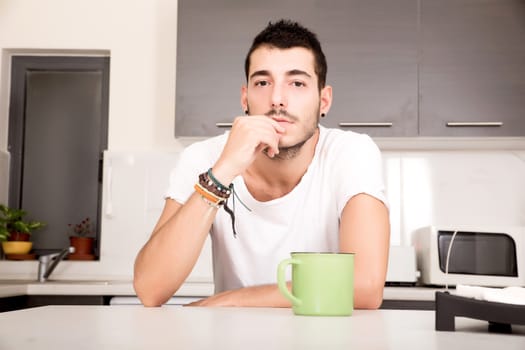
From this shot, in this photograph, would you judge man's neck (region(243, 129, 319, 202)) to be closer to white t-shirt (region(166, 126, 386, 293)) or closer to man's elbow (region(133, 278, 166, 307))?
white t-shirt (region(166, 126, 386, 293))

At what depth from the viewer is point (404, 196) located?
10.7ft

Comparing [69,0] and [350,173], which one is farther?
[69,0]

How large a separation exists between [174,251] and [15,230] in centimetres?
211

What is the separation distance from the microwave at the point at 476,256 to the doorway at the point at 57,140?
5.62ft

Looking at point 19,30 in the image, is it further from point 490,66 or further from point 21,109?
point 490,66

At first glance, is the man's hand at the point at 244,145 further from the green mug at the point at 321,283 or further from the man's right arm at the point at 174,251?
the green mug at the point at 321,283

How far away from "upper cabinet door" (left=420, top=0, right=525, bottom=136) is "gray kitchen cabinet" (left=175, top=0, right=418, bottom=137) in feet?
0.25

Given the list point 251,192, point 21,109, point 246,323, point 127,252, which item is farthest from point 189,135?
point 246,323

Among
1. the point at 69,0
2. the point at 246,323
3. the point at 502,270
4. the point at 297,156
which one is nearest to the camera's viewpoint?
the point at 246,323

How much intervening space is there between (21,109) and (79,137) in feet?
1.12

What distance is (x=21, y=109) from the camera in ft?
11.4

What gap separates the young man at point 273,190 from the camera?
1438mm

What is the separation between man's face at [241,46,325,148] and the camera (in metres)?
1.60

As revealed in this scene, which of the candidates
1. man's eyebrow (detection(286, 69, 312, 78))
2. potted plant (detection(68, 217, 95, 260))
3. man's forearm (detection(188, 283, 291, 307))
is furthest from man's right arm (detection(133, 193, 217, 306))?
potted plant (detection(68, 217, 95, 260))
